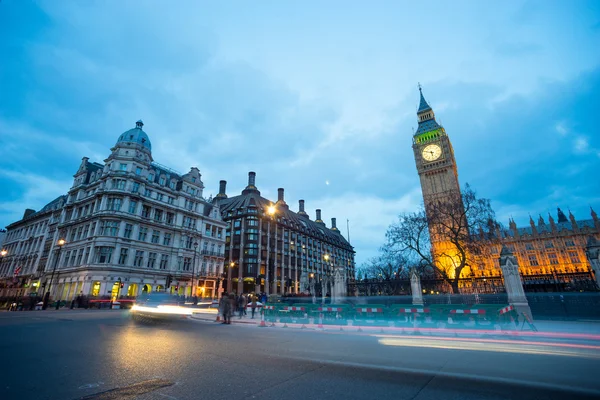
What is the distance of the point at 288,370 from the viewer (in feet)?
19.3

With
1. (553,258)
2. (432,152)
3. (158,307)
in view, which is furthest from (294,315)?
(553,258)

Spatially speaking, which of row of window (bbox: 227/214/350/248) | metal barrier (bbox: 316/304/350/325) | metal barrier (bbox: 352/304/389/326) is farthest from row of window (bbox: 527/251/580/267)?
metal barrier (bbox: 352/304/389/326)

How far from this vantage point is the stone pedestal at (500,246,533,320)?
15.2 metres

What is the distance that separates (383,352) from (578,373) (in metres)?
4.16

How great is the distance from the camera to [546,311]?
A: 59.0ft

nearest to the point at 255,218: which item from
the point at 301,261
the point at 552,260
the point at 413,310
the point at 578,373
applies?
the point at 301,261

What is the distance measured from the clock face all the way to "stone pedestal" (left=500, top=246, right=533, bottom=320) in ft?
224

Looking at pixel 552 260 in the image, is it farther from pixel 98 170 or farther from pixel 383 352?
pixel 98 170

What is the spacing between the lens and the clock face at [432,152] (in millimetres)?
78000

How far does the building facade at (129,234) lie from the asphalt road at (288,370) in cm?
3014

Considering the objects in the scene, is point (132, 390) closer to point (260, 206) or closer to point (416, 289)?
point (416, 289)

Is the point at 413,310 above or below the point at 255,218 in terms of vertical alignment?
below

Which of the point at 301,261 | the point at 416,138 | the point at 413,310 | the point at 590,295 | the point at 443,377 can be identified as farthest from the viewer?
the point at 416,138

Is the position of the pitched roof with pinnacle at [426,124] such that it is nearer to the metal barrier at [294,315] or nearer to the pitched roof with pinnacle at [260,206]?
the pitched roof with pinnacle at [260,206]
